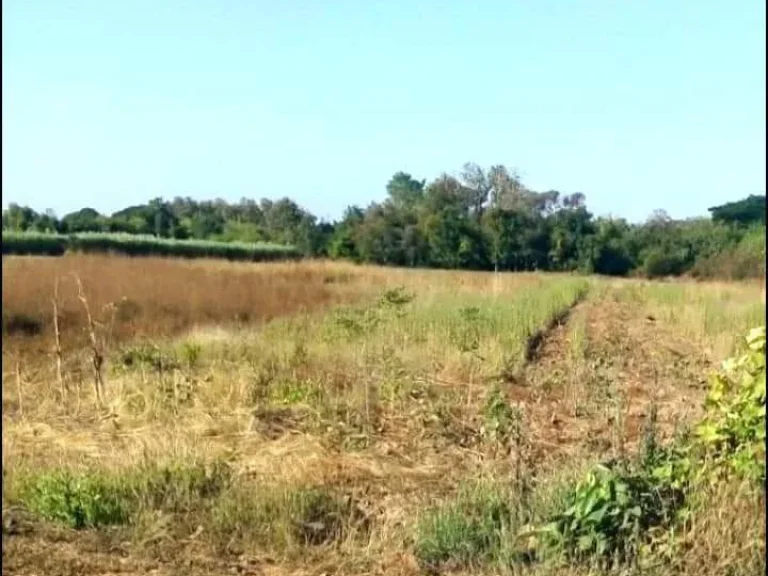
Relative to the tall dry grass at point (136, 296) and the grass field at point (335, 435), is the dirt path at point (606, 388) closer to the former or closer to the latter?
the grass field at point (335, 435)

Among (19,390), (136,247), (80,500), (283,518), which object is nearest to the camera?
(283,518)

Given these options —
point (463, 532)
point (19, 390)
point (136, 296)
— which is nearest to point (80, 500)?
point (463, 532)

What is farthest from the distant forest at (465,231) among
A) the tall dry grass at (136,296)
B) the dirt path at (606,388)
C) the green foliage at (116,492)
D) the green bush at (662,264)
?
the green foliage at (116,492)

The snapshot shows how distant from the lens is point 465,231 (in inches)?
1049

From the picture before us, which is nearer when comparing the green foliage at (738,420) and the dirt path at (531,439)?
the green foliage at (738,420)

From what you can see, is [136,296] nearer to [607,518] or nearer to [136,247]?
[136,247]

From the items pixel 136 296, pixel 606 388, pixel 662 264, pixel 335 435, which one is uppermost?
pixel 662 264

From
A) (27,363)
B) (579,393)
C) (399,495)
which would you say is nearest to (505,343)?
(579,393)

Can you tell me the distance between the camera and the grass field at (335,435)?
3727 mm

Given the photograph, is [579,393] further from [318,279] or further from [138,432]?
[318,279]

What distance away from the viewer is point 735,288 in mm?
19266

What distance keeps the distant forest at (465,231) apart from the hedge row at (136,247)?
0.37 metres

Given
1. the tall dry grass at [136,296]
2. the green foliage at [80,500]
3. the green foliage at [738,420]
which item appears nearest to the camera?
the green foliage at [738,420]

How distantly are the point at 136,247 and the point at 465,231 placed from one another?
29.4ft
